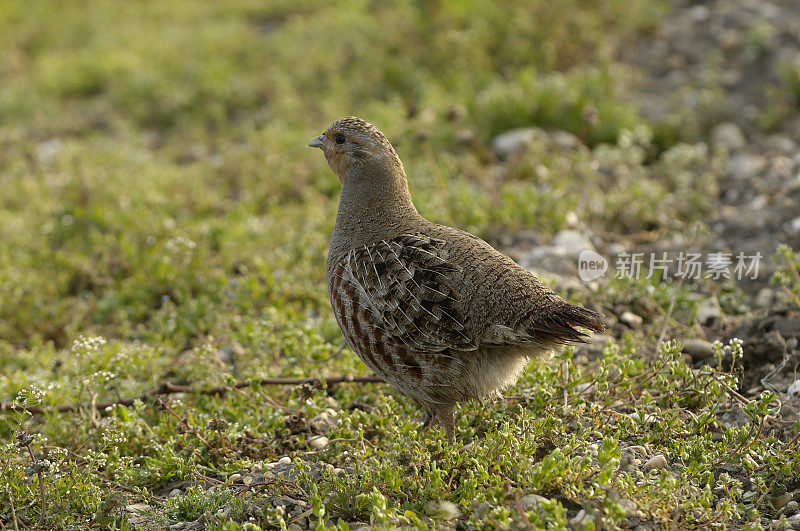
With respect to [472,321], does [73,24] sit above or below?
above

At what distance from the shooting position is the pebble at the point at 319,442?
11.6ft

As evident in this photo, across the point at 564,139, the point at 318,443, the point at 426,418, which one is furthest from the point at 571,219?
the point at 318,443

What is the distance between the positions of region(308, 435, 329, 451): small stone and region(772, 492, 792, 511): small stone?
186 cm

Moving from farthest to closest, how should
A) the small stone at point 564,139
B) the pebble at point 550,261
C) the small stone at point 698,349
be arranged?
the small stone at point 564,139, the pebble at point 550,261, the small stone at point 698,349

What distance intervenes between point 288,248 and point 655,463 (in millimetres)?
3110

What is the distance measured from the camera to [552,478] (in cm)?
288

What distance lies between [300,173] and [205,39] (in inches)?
143

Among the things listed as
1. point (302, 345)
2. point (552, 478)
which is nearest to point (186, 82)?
point (302, 345)

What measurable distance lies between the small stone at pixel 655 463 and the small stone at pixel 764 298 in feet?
5.74

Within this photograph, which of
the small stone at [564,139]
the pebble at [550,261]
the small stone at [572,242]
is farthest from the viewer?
the small stone at [564,139]

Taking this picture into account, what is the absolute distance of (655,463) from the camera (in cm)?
313

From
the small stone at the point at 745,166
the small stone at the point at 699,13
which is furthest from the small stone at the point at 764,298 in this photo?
the small stone at the point at 699,13

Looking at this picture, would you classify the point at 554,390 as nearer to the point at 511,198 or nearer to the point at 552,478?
the point at 552,478

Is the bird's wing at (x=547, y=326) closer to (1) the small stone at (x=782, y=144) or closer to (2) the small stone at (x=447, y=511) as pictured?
(2) the small stone at (x=447, y=511)
